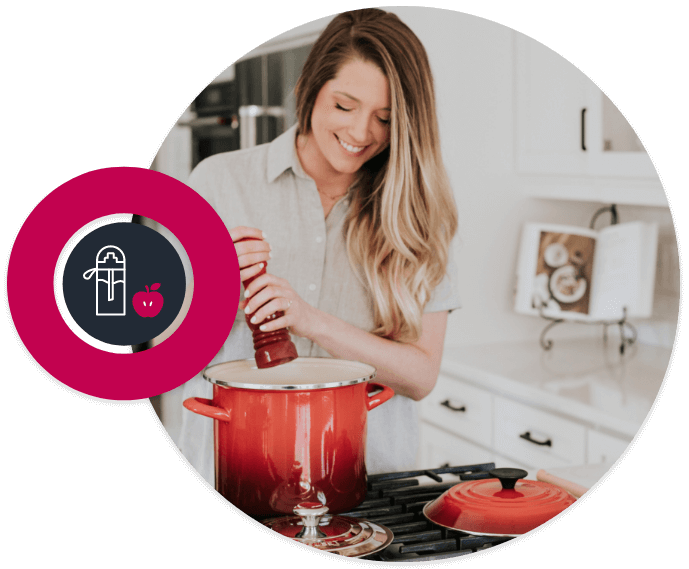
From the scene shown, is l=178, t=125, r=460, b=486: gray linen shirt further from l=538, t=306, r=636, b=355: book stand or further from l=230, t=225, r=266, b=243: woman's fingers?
l=538, t=306, r=636, b=355: book stand

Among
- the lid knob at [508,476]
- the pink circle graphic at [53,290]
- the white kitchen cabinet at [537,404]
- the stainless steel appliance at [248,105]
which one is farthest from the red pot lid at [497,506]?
the stainless steel appliance at [248,105]

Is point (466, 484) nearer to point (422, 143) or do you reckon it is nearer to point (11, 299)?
point (422, 143)

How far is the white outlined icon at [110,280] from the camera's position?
0.84 meters

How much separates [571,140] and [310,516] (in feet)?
2.02

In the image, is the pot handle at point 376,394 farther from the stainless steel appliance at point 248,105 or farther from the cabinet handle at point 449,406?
the stainless steel appliance at point 248,105

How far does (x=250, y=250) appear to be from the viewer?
92 centimetres

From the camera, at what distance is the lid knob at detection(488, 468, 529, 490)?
904 mm

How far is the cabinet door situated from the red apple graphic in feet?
1.66

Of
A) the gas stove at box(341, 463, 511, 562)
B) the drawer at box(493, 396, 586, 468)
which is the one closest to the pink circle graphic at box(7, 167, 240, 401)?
the gas stove at box(341, 463, 511, 562)

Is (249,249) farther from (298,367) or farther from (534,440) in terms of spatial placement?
(534,440)

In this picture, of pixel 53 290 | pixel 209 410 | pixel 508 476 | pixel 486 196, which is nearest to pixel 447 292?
pixel 486 196

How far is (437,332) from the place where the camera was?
1.01 m

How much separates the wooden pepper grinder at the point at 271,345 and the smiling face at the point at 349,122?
16 centimetres

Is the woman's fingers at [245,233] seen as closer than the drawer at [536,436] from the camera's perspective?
Yes
